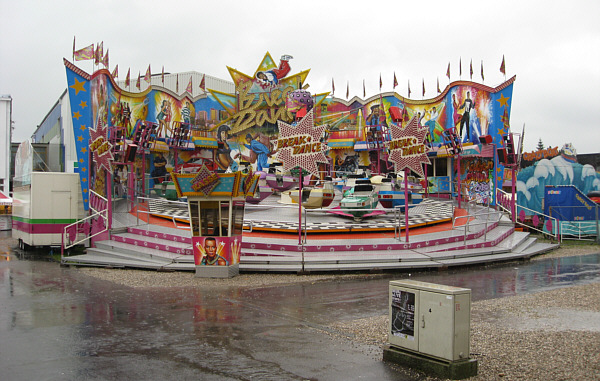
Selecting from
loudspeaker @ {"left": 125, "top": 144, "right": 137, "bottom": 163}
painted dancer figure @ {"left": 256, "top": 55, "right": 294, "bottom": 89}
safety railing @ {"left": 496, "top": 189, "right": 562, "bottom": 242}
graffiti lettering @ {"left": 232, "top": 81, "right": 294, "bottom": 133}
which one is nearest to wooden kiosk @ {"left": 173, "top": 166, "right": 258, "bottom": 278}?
loudspeaker @ {"left": 125, "top": 144, "right": 137, "bottom": 163}

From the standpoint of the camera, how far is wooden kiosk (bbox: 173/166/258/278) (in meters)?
14.5

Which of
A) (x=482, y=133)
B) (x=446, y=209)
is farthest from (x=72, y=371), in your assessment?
(x=482, y=133)

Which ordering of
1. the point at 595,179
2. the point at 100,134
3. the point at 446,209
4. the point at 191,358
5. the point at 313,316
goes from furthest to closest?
the point at 595,179 < the point at 446,209 < the point at 100,134 < the point at 313,316 < the point at 191,358

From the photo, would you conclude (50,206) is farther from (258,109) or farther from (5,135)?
(5,135)

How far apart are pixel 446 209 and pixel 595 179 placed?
13876mm

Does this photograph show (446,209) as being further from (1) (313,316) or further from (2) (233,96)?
(2) (233,96)

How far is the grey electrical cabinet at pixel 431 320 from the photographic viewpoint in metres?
6.61

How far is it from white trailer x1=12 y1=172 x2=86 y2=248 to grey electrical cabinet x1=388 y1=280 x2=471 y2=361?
17.0 meters

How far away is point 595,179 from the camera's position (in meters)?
34.1

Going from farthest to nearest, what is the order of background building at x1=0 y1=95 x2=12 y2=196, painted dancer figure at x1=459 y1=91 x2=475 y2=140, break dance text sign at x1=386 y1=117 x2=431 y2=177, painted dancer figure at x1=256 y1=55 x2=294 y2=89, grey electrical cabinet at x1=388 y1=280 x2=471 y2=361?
painted dancer figure at x1=256 y1=55 x2=294 y2=89 < background building at x1=0 y1=95 x2=12 y2=196 < painted dancer figure at x1=459 y1=91 x2=475 y2=140 < break dance text sign at x1=386 y1=117 x2=431 y2=177 < grey electrical cabinet at x1=388 y1=280 x2=471 y2=361

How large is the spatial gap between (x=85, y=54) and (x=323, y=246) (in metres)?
15.1

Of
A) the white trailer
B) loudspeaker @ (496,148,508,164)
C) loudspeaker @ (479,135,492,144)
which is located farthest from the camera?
loudspeaker @ (479,135,492,144)

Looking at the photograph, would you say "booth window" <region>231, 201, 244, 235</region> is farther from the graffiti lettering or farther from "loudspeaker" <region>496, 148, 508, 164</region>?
the graffiti lettering

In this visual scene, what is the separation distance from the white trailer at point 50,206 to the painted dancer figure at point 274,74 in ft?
88.5
